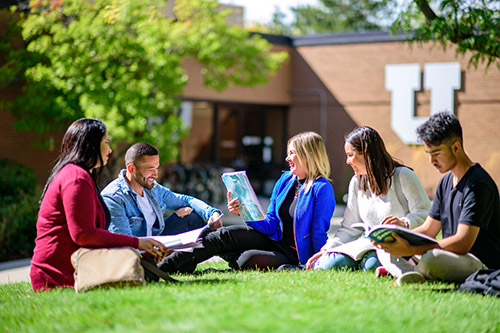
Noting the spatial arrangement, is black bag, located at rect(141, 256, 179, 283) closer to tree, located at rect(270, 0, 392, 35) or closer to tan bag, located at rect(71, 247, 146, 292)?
tan bag, located at rect(71, 247, 146, 292)

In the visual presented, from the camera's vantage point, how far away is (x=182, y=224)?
6.07 m

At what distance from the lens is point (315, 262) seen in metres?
5.73

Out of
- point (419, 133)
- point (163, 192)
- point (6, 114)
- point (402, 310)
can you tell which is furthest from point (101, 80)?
point (402, 310)

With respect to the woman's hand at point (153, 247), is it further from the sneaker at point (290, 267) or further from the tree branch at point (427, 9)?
the tree branch at point (427, 9)

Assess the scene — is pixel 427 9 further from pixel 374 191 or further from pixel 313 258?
pixel 313 258

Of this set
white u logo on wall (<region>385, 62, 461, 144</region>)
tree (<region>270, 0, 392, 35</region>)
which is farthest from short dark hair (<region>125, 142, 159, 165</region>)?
tree (<region>270, 0, 392, 35</region>)

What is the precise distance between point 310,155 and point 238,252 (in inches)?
44.1

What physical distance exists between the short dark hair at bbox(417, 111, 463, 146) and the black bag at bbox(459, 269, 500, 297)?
3.10 feet

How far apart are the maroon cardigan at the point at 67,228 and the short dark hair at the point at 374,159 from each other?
2.11 m

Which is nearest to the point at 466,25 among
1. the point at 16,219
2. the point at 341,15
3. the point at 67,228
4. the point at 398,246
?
the point at 398,246

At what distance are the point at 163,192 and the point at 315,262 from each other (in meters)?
1.59

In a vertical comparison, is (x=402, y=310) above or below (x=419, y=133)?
below

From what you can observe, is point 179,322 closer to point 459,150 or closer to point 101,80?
point 459,150

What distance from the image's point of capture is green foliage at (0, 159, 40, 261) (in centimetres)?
1002
